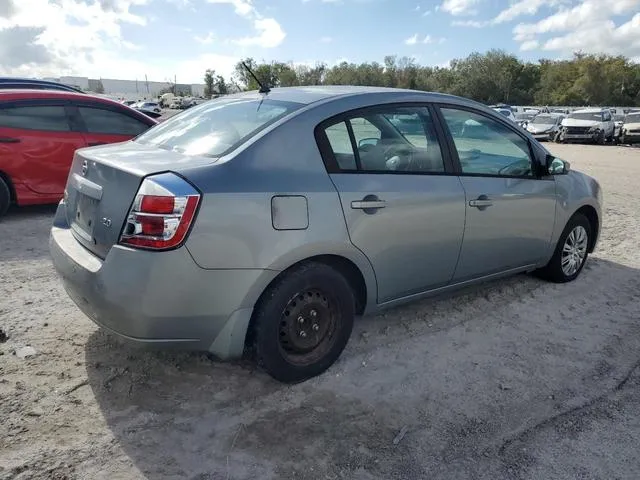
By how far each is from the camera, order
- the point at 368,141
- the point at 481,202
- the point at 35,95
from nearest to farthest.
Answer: the point at 368,141, the point at 481,202, the point at 35,95

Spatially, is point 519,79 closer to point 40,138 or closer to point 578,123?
point 578,123

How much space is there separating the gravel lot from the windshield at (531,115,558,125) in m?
26.0

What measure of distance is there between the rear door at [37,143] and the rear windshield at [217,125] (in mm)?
3641

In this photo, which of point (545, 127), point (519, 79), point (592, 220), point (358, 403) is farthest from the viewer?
point (519, 79)

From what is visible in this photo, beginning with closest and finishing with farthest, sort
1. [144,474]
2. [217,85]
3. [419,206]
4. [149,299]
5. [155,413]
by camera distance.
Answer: [144,474]
[149,299]
[155,413]
[419,206]
[217,85]

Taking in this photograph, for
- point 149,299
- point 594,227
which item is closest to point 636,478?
point 149,299

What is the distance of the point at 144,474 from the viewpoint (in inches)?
93.5

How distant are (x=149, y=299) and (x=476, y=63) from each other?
75551 mm

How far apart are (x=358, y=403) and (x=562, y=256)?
2884 millimetres

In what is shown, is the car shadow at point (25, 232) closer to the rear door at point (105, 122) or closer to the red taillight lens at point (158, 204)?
the rear door at point (105, 122)

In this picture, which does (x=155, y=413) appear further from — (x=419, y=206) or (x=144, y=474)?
(x=419, y=206)

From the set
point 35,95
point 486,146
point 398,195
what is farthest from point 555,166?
point 35,95

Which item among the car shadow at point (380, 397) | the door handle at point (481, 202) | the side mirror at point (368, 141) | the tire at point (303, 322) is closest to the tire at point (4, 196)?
the car shadow at point (380, 397)

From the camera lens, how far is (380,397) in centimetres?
304
